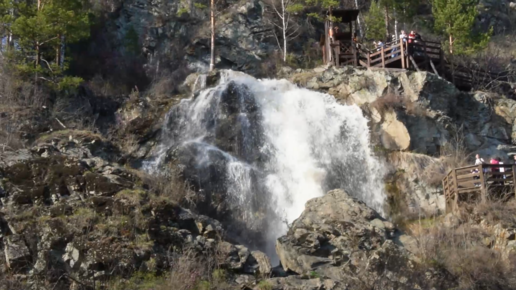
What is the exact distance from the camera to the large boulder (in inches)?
513

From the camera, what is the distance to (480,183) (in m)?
17.6

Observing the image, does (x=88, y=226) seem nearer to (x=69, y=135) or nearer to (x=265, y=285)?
(x=265, y=285)

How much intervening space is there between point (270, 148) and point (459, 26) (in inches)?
569

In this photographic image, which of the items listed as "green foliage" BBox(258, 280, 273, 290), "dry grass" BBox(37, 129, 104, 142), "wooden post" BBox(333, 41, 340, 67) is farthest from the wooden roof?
"green foliage" BBox(258, 280, 273, 290)

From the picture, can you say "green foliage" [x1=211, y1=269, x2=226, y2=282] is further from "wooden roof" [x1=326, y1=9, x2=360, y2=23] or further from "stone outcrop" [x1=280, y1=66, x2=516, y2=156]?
"wooden roof" [x1=326, y1=9, x2=360, y2=23]

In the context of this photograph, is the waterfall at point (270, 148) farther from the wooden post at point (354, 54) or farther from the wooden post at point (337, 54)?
the wooden post at point (354, 54)

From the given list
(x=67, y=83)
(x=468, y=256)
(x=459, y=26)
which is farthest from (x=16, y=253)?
(x=459, y=26)

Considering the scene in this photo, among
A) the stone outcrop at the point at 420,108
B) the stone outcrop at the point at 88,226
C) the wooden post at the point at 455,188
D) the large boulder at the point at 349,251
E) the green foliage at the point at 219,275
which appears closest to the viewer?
the stone outcrop at the point at 88,226

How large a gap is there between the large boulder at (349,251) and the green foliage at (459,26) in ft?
55.7

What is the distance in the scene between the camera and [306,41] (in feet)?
111

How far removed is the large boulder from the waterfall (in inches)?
105

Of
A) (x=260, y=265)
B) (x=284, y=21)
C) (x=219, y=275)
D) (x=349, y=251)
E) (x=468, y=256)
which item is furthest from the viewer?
(x=284, y=21)

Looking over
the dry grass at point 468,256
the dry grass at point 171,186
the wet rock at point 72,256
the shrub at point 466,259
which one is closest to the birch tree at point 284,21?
the dry grass at point 171,186

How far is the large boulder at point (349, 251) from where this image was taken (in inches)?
513
